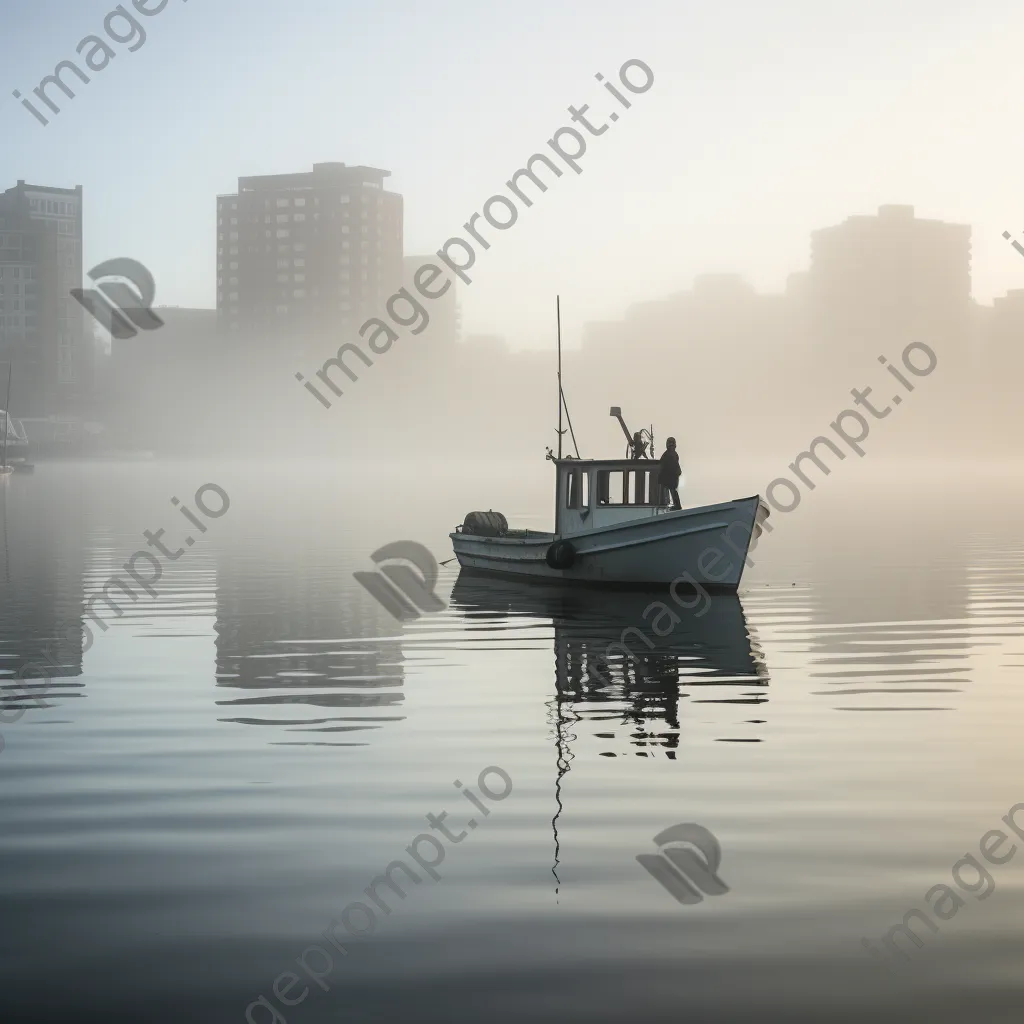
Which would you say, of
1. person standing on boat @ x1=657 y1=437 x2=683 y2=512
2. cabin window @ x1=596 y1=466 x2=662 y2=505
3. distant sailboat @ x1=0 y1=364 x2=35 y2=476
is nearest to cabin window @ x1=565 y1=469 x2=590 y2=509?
cabin window @ x1=596 y1=466 x2=662 y2=505

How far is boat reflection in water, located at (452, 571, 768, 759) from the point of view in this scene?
55.5 ft

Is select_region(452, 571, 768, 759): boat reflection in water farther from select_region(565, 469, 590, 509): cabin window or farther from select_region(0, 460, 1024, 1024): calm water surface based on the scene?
select_region(565, 469, 590, 509): cabin window

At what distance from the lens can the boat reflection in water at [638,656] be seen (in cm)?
1691

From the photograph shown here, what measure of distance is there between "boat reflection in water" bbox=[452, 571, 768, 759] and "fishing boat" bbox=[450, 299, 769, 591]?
52cm

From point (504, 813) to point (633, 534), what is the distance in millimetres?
20498

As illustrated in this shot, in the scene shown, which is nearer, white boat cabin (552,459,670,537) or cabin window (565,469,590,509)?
white boat cabin (552,459,670,537)

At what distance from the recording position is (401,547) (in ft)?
177

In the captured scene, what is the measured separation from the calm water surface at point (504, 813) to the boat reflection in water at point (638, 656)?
116 mm

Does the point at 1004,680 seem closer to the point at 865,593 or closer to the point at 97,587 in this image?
the point at 865,593

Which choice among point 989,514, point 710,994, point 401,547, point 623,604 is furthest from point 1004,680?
point 989,514

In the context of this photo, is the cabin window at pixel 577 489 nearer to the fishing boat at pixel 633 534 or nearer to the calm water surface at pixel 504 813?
the fishing boat at pixel 633 534

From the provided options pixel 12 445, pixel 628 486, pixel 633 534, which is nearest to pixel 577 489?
pixel 628 486

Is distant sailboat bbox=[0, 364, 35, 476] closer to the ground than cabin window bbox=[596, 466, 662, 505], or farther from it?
farther from it

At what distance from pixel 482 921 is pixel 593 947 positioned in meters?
0.88
